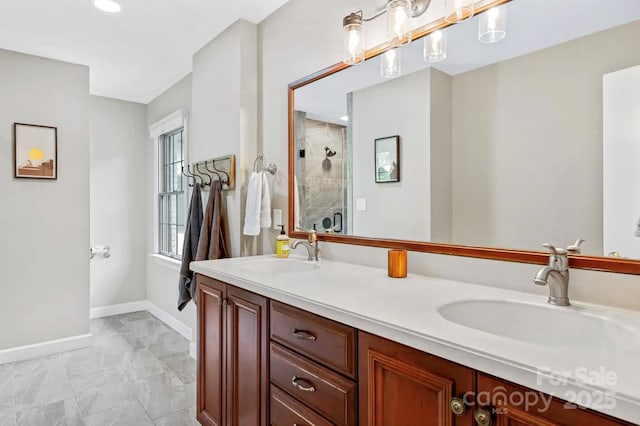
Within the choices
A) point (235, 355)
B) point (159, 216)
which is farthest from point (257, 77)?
point (159, 216)

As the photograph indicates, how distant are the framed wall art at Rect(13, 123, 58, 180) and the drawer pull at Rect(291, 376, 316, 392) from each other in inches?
119

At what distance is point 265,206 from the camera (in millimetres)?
2336

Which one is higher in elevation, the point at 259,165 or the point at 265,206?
the point at 259,165

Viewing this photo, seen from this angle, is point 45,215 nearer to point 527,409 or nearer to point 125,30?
point 125,30

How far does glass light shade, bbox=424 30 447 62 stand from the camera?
→ 150cm

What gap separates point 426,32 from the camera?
1.55 metres

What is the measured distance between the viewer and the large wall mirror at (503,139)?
3.59 ft

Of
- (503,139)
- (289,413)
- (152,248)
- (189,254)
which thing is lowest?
(289,413)

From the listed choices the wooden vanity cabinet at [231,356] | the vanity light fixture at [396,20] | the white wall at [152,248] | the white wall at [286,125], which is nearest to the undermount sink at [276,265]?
the white wall at [286,125]

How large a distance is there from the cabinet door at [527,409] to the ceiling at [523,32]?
1035mm

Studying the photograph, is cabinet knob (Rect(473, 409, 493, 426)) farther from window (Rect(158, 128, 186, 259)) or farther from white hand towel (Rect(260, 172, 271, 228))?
window (Rect(158, 128, 186, 259))

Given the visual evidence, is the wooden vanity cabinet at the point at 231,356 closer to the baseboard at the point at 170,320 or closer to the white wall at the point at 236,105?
the white wall at the point at 236,105

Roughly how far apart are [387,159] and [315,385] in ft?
3.33

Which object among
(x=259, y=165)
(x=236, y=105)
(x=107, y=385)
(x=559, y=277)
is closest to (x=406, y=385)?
(x=559, y=277)
